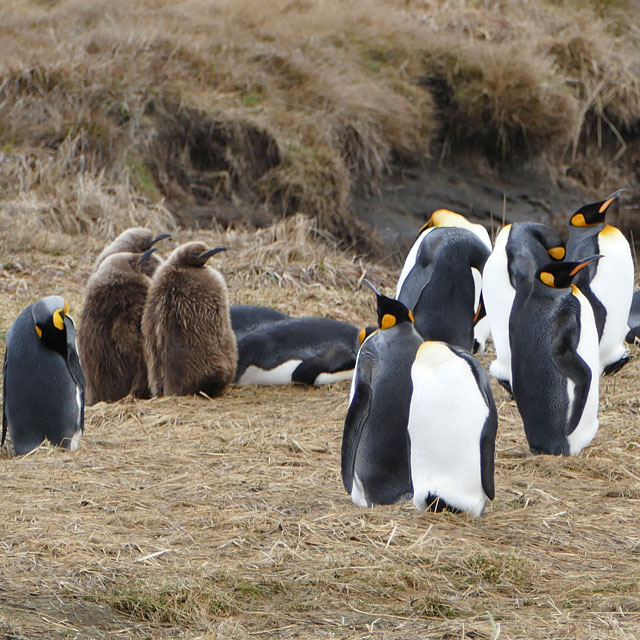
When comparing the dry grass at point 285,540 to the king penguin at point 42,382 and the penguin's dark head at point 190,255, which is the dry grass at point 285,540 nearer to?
the king penguin at point 42,382

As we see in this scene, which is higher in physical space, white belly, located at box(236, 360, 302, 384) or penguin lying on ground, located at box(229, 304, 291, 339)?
penguin lying on ground, located at box(229, 304, 291, 339)

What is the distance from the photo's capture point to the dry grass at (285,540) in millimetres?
2750

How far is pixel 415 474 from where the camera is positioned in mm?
3730

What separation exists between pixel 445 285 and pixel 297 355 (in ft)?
3.40

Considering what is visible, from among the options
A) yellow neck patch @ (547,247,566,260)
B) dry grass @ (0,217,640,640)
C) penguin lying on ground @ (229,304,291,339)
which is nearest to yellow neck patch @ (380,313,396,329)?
dry grass @ (0,217,640,640)

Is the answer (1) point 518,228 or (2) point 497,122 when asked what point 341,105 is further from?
(1) point 518,228

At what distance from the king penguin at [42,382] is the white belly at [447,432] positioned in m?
1.91

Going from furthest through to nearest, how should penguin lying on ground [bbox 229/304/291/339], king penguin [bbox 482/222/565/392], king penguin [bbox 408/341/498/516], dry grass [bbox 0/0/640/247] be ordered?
dry grass [bbox 0/0/640/247]
penguin lying on ground [bbox 229/304/291/339]
king penguin [bbox 482/222/565/392]
king penguin [bbox 408/341/498/516]

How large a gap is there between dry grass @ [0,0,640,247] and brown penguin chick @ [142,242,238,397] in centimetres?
406

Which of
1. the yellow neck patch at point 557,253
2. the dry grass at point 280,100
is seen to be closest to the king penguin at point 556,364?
the yellow neck patch at point 557,253

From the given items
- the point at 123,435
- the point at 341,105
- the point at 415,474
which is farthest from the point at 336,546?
the point at 341,105

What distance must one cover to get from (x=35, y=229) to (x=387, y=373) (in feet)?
20.2

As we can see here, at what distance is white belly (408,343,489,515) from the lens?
3.63 meters

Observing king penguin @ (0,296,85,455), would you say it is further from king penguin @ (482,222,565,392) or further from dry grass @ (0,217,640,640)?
king penguin @ (482,222,565,392)
